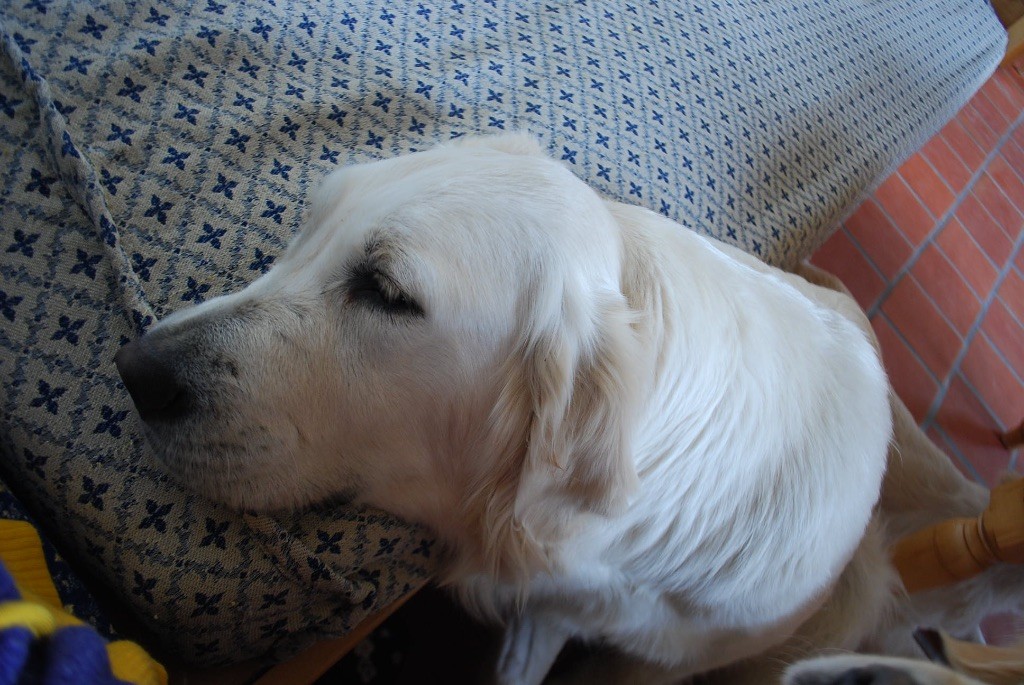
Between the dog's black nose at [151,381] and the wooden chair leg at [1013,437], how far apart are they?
10.1 feet

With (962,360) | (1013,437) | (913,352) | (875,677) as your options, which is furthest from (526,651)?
(962,360)

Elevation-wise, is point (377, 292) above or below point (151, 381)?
above

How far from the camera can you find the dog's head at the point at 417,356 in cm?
81

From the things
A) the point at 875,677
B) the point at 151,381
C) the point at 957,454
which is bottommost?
the point at 957,454

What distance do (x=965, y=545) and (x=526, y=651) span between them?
3.35 feet

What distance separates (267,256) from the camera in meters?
1.01

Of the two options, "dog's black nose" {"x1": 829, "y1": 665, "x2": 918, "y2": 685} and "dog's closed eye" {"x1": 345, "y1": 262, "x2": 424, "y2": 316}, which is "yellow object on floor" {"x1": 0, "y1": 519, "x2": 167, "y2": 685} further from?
"dog's black nose" {"x1": 829, "y1": 665, "x2": 918, "y2": 685}

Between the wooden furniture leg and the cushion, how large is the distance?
29.2 inches

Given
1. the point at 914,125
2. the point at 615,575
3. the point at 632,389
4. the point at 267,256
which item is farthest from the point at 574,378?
the point at 914,125

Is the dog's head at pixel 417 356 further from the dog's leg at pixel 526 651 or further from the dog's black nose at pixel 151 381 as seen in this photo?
the dog's leg at pixel 526 651

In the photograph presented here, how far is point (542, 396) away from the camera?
34.3 inches

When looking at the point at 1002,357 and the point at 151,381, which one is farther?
the point at 1002,357

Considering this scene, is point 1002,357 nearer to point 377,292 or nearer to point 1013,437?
point 1013,437

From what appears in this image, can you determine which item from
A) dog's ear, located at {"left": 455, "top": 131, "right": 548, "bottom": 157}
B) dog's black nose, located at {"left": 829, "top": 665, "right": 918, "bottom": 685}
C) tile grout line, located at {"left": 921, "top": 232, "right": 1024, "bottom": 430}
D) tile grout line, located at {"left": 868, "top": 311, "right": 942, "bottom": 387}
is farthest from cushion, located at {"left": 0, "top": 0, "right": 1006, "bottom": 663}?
tile grout line, located at {"left": 921, "top": 232, "right": 1024, "bottom": 430}
